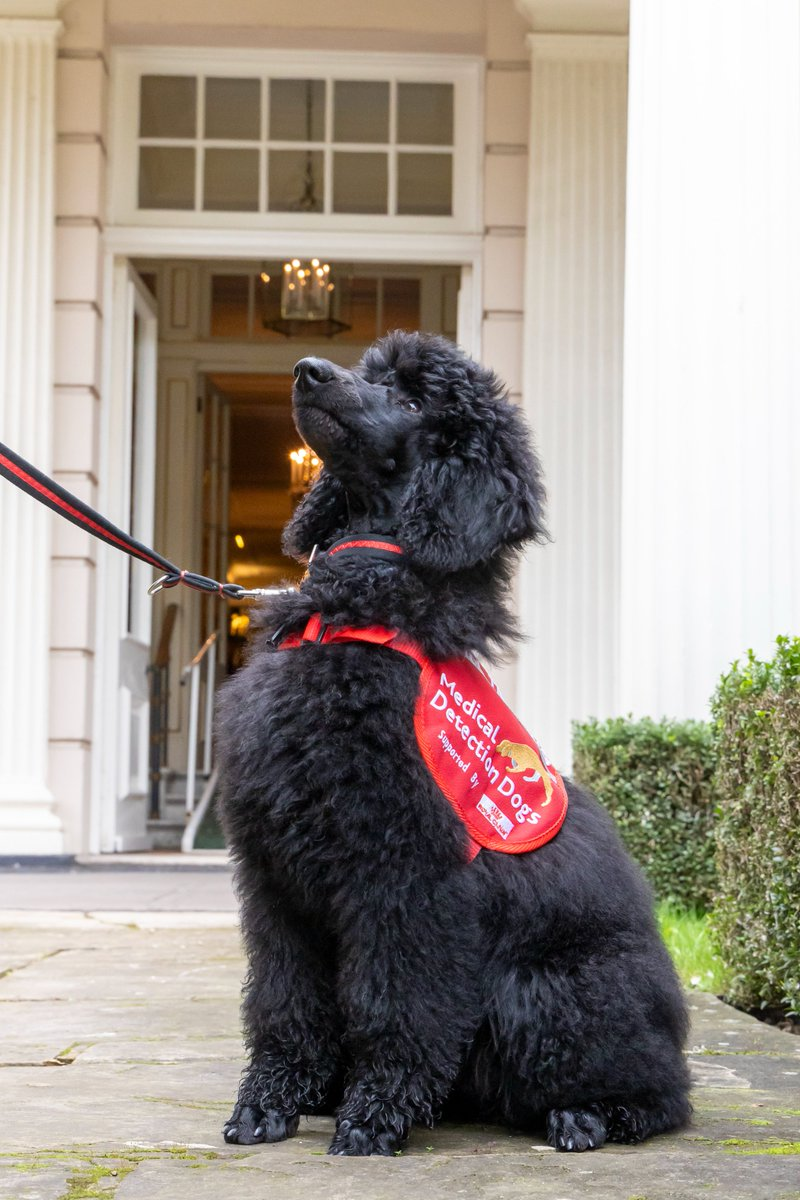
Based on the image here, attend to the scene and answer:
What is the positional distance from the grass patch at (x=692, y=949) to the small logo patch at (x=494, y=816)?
1521mm

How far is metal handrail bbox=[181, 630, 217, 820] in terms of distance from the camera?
8.33 meters

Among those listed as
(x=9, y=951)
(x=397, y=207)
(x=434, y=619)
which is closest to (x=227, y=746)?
(x=434, y=619)

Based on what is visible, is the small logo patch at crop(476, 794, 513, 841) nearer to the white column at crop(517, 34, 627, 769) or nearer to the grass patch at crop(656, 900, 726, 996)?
the grass patch at crop(656, 900, 726, 996)

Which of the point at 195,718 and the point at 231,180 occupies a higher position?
the point at 231,180

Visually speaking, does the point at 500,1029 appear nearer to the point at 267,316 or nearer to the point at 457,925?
the point at 457,925

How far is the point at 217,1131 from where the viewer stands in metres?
1.95

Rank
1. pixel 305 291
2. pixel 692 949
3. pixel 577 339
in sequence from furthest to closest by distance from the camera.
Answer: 1. pixel 305 291
2. pixel 577 339
3. pixel 692 949

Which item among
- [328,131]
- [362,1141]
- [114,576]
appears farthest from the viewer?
[328,131]

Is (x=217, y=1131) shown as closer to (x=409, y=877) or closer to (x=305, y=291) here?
(x=409, y=877)

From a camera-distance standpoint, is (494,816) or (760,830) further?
(760,830)

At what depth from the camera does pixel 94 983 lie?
11.6ft

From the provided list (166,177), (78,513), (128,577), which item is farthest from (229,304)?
(78,513)

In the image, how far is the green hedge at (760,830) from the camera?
294 cm

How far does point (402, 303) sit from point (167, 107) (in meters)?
3.05
